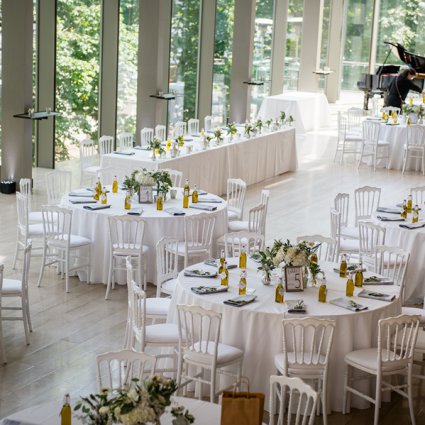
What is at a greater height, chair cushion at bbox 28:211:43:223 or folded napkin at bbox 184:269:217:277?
folded napkin at bbox 184:269:217:277

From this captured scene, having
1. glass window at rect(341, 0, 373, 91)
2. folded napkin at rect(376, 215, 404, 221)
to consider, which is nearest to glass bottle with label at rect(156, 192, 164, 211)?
folded napkin at rect(376, 215, 404, 221)

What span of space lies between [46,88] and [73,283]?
6573 mm

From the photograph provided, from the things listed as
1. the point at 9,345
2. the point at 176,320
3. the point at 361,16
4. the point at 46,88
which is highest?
the point at 361,16

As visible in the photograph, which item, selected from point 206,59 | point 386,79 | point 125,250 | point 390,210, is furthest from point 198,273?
point 386,79

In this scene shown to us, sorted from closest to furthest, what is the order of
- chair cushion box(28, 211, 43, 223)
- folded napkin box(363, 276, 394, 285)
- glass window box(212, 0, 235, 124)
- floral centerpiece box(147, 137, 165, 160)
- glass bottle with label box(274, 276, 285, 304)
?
glass bottle with label box(274, 276, 285, 304) → folded napkin box(363, 276, 394, 285) → chair cushion box(28, 211, 43, 223) → floral centerpiece box(147, 137, 165, 160) → glass window box(212, 0, 235, 124)

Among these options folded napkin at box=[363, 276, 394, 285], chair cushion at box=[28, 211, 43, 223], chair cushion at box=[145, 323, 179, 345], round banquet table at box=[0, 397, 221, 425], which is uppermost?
folded napkin at box=[363, 276, 394, 285]

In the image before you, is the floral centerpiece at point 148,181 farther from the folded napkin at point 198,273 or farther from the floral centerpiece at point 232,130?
the floral centerpiece at point 232,130

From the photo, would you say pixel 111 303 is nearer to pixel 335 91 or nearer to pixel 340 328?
pixel 340 328

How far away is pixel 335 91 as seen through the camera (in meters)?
28.3

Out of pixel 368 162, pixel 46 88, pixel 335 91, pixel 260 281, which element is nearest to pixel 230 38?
pixel 368 162

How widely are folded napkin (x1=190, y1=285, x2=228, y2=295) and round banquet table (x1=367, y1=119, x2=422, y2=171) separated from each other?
36.8 feet

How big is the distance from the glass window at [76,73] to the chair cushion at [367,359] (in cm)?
1038

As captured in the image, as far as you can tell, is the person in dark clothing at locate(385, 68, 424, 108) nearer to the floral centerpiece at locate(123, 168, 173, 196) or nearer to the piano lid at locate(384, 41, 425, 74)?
the piano lid at locate(384, 41, 425, 74)

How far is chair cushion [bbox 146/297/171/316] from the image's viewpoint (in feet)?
24.4
